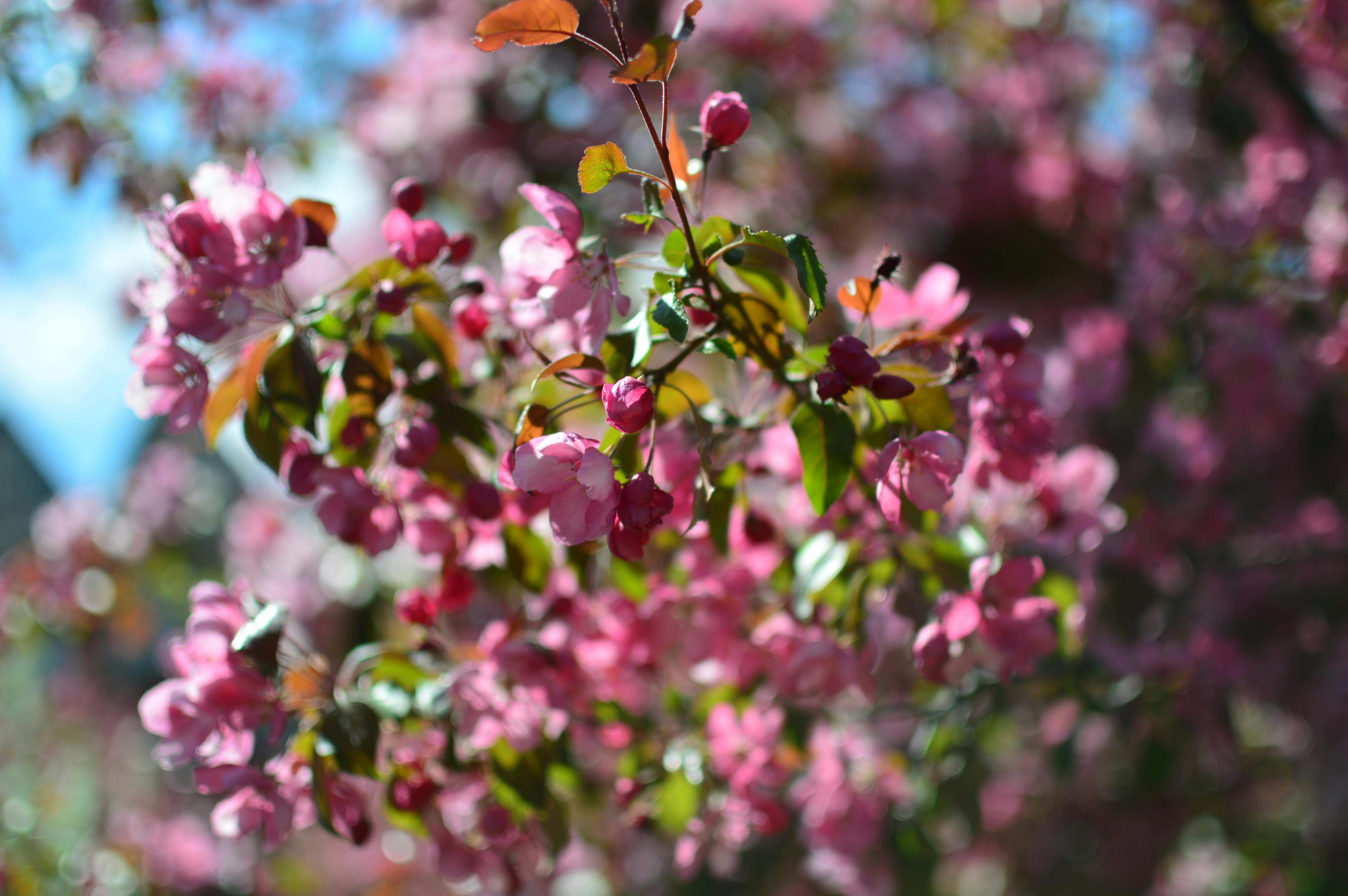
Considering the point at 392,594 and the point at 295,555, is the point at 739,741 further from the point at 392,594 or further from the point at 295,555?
the point at 295,555

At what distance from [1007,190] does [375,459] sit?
2.19 m

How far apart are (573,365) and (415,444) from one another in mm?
213

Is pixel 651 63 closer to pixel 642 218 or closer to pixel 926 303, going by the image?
pixel 642 218

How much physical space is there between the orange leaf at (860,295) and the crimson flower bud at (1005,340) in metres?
0.10

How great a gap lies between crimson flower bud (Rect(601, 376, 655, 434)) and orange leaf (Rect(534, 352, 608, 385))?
43mm

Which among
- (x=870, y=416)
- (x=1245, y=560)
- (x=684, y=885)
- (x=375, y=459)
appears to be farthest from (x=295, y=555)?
(x=1245, y=560)

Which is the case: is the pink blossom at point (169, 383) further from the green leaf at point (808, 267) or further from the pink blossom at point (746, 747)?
the pink blossom at point (746, 747)

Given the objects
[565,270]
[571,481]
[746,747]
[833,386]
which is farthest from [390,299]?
[746,747]

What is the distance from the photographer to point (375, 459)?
908mm

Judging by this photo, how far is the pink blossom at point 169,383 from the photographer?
2.64 ft

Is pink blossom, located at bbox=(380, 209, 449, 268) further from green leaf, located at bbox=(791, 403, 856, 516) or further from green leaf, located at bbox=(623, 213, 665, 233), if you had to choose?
green leaf, located at bbox=(791, 403, 856, 516)

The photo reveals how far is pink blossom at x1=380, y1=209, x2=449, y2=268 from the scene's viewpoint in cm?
84

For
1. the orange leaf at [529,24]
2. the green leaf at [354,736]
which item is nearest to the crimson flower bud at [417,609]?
the green leaf at [354,736]

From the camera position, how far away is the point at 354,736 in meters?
0.82
